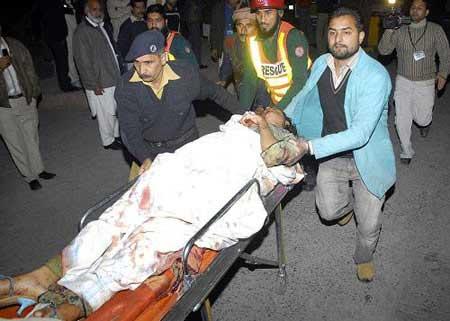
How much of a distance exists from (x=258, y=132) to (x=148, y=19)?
9.37 ft

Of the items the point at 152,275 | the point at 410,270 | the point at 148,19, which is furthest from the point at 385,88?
the point at 148,19

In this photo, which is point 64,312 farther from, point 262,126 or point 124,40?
point 124,40

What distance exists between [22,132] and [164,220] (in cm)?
321

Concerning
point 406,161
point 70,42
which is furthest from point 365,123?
point 70,42

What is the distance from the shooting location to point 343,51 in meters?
2.87

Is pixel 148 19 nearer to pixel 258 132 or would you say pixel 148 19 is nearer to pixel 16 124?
pixel 16 124

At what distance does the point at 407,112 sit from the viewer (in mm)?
4895

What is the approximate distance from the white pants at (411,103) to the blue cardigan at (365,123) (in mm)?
2106

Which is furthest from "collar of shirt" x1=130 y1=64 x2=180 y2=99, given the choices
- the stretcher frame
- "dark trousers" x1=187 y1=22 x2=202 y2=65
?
"dark trousers" x1=187 y1=22 x2=202 y2=65

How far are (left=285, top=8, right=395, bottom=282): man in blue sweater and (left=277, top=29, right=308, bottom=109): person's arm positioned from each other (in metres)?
0.34

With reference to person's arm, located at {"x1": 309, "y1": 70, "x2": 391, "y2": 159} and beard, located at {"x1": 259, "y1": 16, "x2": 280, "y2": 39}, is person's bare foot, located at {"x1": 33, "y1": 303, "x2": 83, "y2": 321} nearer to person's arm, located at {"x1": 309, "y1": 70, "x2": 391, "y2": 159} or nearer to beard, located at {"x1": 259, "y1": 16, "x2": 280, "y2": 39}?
person's arm, located at {"x1": 309, "y1": 70, "x2": 391, "y2": 159}

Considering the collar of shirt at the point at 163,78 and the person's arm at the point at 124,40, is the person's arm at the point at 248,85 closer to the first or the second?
the collar of shirt at the point at 163,78

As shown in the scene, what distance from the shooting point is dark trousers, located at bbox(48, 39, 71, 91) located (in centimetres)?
789

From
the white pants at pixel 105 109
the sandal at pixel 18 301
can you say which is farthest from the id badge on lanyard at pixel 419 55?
the sandal at pixel 18 301
